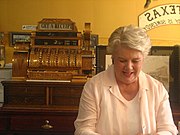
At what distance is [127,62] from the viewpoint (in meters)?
1.60

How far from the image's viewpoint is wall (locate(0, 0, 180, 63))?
14.9 ft

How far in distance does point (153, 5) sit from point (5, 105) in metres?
3.06

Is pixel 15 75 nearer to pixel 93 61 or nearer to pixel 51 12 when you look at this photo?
pixel 93 61

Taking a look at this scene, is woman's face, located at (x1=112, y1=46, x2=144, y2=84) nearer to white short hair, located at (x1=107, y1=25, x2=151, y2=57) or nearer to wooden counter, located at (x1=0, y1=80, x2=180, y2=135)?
white short hair, located at (x1=107, y1=25, x2=151, y2=57)

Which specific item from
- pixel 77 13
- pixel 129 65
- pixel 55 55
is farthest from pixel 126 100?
pixel 77 13

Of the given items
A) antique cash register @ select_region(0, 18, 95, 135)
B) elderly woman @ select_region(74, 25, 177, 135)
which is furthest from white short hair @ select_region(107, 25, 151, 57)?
antique cash register @ select_region(0, 18, 95, 135)

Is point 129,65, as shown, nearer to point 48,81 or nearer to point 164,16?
point 48,81

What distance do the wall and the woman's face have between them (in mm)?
3023

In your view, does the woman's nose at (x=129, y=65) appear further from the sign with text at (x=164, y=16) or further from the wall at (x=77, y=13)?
the sign with text at (x=164, y=16)

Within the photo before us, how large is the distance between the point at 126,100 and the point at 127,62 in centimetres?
22

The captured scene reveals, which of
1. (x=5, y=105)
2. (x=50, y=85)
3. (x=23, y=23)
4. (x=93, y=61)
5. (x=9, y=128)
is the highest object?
(x=23, y=23)

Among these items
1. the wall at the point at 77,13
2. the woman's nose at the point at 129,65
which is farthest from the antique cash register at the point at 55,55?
the wall at the point at 77,13

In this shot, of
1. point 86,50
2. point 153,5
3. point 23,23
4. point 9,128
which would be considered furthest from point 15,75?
point 153,5

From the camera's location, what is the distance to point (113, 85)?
5.61ft
